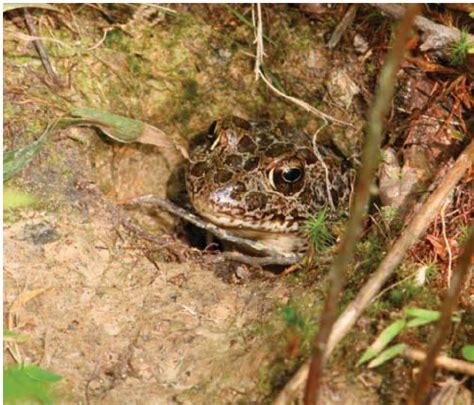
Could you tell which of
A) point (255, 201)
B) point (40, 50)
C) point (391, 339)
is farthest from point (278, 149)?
point (391, 339)

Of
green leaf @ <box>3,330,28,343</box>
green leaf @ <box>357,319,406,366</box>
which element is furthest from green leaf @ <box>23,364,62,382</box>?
green leaf @ <box>357,319,406,366</box>

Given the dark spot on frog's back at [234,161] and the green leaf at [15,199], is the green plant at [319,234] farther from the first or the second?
the green leaf at [15,199]

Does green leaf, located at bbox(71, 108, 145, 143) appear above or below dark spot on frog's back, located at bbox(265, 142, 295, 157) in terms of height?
above

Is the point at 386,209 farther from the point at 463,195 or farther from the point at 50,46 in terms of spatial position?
the point at 50,46

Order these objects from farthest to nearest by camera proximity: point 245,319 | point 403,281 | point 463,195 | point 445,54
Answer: point 445,54 → point 463,195 → point 245,319 → point 403,281

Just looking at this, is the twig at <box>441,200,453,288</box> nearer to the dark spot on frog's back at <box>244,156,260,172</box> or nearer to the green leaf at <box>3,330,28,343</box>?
the dark spot on frog's back at <box>244,156,260,172</box>

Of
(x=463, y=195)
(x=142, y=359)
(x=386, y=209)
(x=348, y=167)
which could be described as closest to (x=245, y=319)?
(x=142, y=359)

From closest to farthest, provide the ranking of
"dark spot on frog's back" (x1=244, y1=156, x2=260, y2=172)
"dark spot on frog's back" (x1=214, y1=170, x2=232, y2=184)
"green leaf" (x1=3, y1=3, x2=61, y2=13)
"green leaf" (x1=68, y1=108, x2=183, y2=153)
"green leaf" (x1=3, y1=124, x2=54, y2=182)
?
"green leaf" (x1=3, y1=124, x2=54, y2=182), "green leaf" (x1=3, y1=3, x2=61, y2=13), "green leaf" (x1=68, y1=108, x2=183, y2=153), "dark spot on frog's back" (x1=214, y1=170, x2=232, y2=184), "dark spot on frog's back" (x1=244, y1=156, x2=260, y2=172)

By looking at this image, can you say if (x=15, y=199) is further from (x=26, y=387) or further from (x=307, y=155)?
(x=307, y=155)
